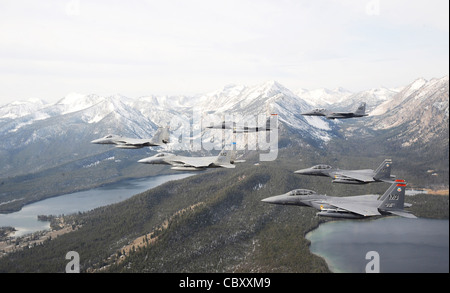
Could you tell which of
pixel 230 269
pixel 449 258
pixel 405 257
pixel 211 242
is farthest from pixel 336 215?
pixel 211 242

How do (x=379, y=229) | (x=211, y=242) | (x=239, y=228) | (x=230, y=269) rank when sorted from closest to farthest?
(x=379, y=229) < (x=230, y=269) < (x=211, y=242) < (x=239, y=228)

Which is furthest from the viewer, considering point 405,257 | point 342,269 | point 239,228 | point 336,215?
point 239,228

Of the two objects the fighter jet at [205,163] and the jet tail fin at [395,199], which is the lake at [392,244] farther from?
the fighter jet at [205,163]

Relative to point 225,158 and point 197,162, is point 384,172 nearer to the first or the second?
point 225,158

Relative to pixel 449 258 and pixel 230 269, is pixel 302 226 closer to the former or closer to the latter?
pixel 230 269
